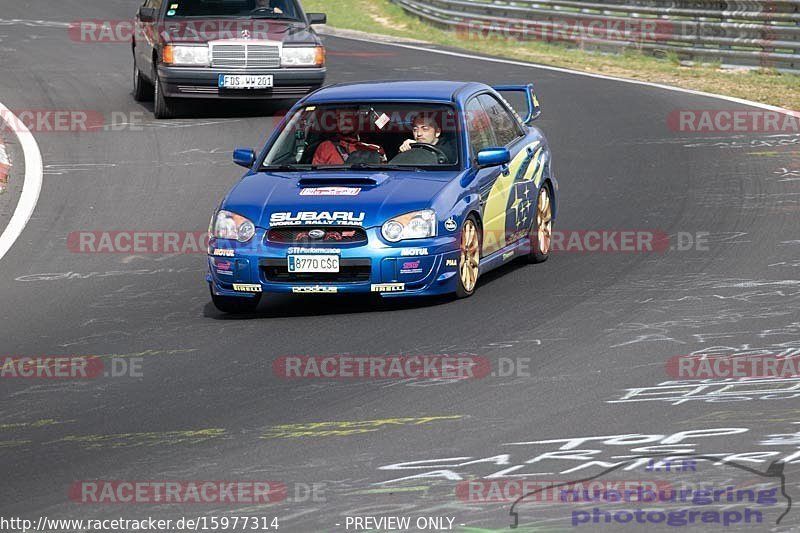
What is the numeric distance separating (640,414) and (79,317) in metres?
4.47

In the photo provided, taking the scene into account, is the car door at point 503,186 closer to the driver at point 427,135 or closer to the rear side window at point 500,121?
the rear side window at point 500,121

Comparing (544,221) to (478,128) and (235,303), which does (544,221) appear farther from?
(235,303)

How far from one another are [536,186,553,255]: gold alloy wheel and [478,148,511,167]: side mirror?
4.08 ft

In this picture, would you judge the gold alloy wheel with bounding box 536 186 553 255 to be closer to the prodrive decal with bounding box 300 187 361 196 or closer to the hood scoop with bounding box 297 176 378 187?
the hood scoop with bounding box 297 176 378 187

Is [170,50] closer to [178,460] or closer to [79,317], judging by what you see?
[79,317]

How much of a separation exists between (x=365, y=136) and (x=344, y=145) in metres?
0.20

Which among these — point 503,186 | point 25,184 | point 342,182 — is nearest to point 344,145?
point 342,182

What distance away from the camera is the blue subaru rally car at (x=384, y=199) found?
10477 millimetres

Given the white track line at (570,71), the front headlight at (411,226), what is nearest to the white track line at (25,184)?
the front headlight at (411,226)

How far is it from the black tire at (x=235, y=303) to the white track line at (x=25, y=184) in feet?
9.75

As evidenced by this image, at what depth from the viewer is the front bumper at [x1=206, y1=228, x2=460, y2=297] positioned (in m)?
10.4

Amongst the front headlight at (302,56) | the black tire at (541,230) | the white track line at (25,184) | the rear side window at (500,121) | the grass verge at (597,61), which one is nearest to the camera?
the rear side window at (500,121)

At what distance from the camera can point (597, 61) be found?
26.9 m

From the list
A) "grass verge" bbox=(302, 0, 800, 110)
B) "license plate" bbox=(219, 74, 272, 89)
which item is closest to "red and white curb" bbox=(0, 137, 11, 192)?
"license plate" bbox=(219, 74, 272, 89)
